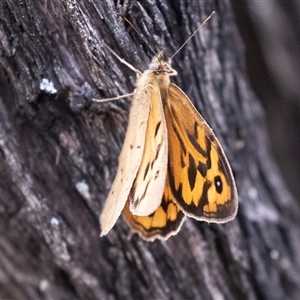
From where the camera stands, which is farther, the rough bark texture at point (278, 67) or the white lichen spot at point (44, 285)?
the rough bark texture at point (278, 67)

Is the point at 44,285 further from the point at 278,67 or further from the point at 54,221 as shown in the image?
the point at 278,67

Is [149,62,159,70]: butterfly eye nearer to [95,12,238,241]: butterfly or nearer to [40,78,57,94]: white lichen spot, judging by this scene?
[95,12,238,241]: butterfly

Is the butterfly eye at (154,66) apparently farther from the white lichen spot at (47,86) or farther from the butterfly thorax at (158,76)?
the white lichen spot at (47,86)

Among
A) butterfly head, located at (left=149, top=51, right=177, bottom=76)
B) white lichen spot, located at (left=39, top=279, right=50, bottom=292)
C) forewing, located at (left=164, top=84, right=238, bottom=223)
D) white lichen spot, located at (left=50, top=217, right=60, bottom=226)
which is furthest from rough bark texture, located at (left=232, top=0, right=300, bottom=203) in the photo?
white lichen spot, located at (left=39, top=279, right=50, bottom=292)

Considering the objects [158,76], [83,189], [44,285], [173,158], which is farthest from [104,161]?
[44,285]

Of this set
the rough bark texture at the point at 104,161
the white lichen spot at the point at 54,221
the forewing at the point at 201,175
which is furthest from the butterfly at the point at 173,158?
the white lichen spot at the point at 54,221

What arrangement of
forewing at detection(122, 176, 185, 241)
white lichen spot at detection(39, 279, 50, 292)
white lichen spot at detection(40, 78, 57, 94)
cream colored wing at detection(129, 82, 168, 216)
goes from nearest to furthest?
cream colored wing at detection(129, 82, 168, 216)
white lichen spot at detection(40, 78, 57, 94)
forewing at detection(122, 176, 185, 241)
white lichen spot at detection(39, 279, 50, 292)
